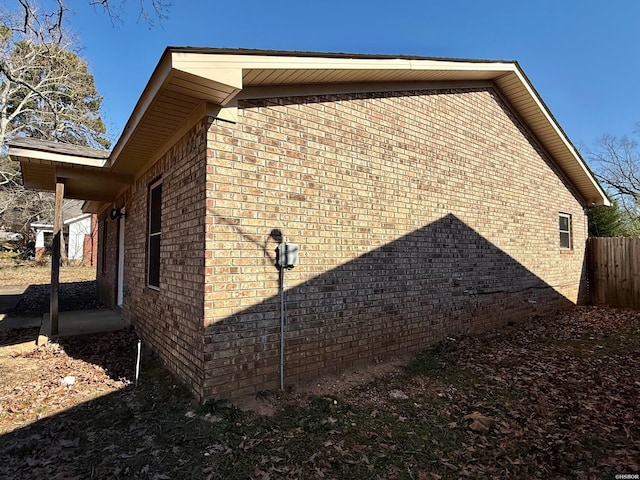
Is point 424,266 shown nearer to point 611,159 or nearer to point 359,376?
point 359,376

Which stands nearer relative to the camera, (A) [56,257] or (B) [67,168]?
(B) [67,168]

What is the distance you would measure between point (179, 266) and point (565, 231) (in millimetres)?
11297

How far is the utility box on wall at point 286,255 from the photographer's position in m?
4.38

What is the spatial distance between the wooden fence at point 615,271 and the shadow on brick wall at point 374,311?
543 cm

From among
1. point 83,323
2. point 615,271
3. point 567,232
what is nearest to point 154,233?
point 83,323

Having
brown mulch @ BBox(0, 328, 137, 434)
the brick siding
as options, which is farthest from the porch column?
the brick siding

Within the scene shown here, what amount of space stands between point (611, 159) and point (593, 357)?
90.9ft

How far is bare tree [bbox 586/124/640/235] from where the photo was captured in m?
25.1

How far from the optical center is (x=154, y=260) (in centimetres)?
629

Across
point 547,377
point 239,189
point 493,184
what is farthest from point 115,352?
point 493,184

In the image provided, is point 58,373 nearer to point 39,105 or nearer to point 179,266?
point 179,266

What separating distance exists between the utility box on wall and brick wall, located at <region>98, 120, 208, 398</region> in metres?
0.90

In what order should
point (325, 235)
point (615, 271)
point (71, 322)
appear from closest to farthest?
point (325, 235) < point (71, 322) < point (615, 271)

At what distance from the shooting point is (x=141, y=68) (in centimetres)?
959
